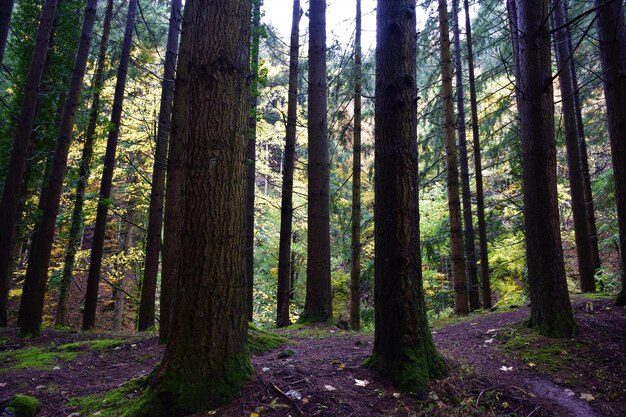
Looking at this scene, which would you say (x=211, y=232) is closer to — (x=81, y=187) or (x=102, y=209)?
(x=102, y=209)

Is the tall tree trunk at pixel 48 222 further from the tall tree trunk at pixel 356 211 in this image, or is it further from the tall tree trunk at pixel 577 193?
the tall tree trunk at pixel 577 193

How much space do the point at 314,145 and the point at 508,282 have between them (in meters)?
11.4

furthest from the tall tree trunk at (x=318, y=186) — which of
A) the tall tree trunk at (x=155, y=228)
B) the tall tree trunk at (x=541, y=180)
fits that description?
the tall tree trunk at (x=541, y=180)

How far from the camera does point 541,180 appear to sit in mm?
5180

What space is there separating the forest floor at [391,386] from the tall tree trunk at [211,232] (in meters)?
0.33

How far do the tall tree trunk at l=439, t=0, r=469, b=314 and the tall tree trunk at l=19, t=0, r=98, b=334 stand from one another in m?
8.35

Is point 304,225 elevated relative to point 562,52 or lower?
lower

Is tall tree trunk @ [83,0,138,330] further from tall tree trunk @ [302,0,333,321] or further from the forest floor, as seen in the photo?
tall tree trunk @ [302,0,333,321]

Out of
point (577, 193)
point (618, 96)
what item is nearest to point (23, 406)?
point (618, 96)

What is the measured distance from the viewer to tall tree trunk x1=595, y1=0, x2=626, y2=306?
5840mm

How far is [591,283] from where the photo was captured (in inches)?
386

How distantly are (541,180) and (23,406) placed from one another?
612 cm

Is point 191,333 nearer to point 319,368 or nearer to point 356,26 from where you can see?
point 319,368

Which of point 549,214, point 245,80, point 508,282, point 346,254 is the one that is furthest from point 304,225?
point 245,80
